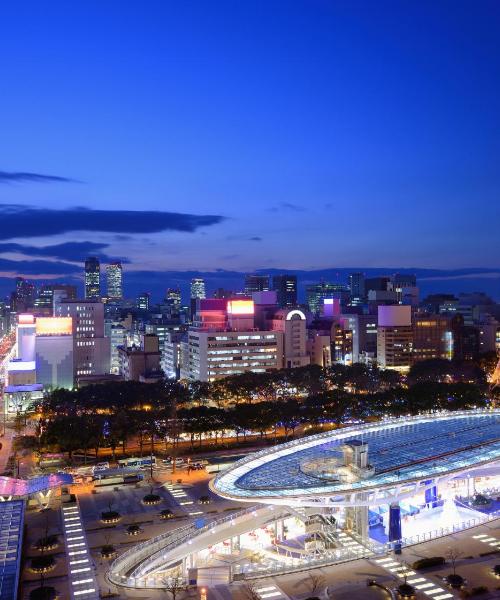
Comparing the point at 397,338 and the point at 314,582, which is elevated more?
the point at 397,338

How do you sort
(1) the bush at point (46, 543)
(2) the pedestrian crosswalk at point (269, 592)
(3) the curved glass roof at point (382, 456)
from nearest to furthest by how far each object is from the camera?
(2) the pedestrian crosswalk at point (269, 592)
(3) the curved glass roof at point (382, 456)
(1) the bush at point (46, 543)

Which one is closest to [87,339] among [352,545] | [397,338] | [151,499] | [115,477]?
[397,338]

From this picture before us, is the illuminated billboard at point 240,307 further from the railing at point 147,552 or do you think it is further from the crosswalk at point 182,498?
the railing at point 147,552

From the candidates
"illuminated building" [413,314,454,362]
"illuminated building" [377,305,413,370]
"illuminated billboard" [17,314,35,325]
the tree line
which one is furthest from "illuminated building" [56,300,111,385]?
"illuminated building" [413,314,454,362]

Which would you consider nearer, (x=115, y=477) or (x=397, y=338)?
(x=115, y=477)

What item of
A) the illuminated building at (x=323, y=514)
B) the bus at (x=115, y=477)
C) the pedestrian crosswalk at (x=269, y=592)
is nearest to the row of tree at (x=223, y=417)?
the bus at (x=115, y=477)

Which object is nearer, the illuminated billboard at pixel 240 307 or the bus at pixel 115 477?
the bus at pixel 115 477

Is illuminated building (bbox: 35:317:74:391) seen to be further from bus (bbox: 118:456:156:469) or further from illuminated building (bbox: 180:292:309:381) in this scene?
bus (bbox: 118:456:156:469)

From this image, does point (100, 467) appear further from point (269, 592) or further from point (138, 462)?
point (269, 592)
